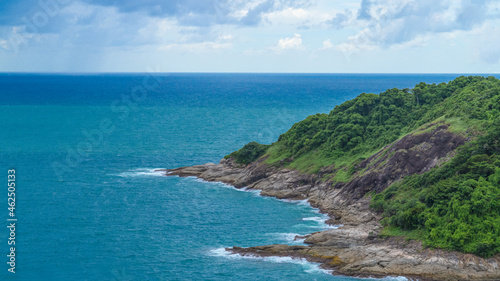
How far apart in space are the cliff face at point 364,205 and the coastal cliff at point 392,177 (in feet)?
0.41

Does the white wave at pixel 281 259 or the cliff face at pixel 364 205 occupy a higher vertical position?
the cliff face at pixel 364 205

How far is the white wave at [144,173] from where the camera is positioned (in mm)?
100062

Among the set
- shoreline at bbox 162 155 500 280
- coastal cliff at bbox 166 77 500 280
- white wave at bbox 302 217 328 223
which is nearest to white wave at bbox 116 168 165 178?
coastal cliff at bbox 166 77 500 280

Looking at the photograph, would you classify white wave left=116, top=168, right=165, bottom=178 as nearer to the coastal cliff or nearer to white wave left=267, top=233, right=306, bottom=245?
the coastal cliff

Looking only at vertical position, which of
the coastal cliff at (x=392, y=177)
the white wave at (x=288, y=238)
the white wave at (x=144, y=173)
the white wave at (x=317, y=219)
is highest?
the coastal cliff at (x=392, y=177)

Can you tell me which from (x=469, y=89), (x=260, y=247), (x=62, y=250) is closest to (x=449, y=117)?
(x=469, y=89)

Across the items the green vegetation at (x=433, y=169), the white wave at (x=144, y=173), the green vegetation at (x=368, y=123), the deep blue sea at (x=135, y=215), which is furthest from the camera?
the white wave at (x=144, y=173)

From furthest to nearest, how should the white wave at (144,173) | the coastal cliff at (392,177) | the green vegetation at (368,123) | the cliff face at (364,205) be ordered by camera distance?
the white wave at (144,173) → the green vegetation at (368,123) → the coastal cliff at (392,177) → the cliff face at (364,205)

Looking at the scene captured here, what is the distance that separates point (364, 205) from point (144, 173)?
4324 cm

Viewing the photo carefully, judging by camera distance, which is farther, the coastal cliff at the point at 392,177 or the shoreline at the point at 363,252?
the coastal cliff at the point at 392,177

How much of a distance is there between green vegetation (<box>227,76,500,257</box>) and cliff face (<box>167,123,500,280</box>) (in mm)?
1443

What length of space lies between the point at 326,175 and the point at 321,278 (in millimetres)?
32381

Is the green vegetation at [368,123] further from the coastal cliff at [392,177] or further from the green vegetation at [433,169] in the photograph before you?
the coastal cliff at [392,177]

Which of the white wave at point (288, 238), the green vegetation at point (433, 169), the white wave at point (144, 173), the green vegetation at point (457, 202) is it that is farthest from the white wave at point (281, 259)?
the white wave at point (144, 173)
